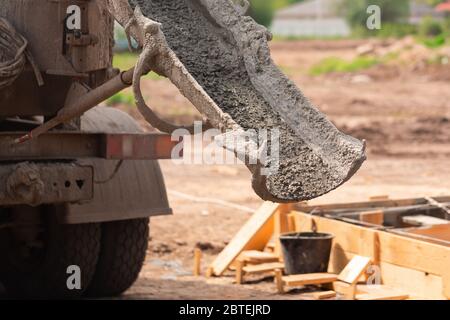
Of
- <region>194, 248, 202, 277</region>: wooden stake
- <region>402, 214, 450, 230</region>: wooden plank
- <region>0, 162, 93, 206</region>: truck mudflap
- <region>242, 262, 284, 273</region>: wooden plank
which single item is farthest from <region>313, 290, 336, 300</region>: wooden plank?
<region>0, 162, 93, 206</region>: truck mudflap

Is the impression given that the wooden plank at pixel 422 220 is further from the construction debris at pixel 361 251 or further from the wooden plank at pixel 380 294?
the wooden plank at pixel 380 294

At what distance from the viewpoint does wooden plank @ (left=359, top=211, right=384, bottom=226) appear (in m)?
10.1

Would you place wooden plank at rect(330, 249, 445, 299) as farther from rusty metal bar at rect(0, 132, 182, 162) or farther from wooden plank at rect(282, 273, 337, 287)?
rusty metal bar at rect(0, 132, 182, 162)

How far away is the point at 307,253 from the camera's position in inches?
371

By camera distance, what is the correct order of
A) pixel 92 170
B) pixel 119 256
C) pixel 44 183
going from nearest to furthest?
pixel 44 183 → pixel 92 170 → pixel 119 256

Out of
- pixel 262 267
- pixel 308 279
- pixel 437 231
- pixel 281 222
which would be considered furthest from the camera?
pixel 281 222

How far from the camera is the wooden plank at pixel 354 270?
8991 mm

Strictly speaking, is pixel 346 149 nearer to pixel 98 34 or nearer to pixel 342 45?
pixel 98 34

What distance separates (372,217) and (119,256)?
2.36 m

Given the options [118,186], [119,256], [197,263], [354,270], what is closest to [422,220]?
[354,270]

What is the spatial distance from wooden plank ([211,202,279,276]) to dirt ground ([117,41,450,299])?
14 centimetres

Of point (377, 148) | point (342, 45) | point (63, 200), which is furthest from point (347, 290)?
point (342, 45)

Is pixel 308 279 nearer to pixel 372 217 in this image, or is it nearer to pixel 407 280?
pixel 407 280

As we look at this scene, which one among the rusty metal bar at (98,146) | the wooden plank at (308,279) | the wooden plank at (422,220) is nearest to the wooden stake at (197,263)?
the wooden plank at (308,279)
